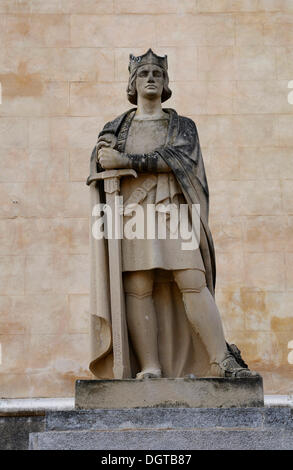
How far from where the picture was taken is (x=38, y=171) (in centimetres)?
1562

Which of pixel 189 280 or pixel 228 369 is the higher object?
pixel 189 280

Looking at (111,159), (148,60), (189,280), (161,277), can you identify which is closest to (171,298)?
(161,277)

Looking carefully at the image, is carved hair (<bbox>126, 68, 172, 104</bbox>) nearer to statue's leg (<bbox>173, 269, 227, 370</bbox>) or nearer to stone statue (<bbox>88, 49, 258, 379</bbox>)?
stone statue (<bbox>88, 49, 258, 379</bbox>)

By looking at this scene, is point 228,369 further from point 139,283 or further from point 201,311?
point 139,283

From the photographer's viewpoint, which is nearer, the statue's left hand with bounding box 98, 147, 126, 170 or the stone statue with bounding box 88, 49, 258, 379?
the stone statue with bounding box 88, 49, 258, 379

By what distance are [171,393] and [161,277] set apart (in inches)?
47.1

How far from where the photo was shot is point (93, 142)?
15.7 metres

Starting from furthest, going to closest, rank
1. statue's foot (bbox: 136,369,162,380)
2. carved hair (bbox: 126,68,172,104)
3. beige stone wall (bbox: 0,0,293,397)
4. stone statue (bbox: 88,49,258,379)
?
1. beige stone wall (bbox: 0,0,293,397)
2. carved hair (bbox: 126,68,172,104)
3. stone statue (bbox: 88,49,258,379)
4. statue's foot (bbox: 136,369,162,380)

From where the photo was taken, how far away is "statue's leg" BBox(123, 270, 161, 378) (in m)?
10.3

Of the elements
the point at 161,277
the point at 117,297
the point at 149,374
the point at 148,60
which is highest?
the point at 148,60

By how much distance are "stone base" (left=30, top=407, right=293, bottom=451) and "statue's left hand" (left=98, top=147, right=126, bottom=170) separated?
2.28 meters

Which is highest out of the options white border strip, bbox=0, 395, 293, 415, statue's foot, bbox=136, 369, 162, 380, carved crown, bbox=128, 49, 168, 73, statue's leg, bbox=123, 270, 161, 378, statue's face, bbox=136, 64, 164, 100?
carved crown, bbox=128, 49, 168, 73

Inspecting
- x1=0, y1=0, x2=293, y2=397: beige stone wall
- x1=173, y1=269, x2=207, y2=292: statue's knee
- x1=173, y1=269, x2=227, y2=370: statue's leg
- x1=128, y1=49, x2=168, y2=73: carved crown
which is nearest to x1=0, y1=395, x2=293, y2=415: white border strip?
x1=0, y1=0, x2=293, y2=397: beige stone wall
